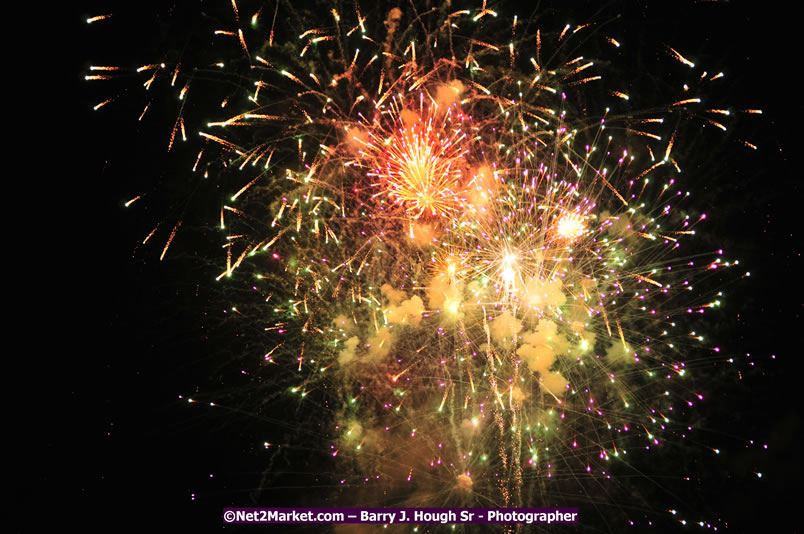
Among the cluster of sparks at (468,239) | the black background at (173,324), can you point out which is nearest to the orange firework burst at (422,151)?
the cluster of sparks at (468,239)

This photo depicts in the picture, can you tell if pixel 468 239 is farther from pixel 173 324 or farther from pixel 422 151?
pixel 173 324


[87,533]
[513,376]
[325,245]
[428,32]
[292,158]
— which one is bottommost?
[87,533]

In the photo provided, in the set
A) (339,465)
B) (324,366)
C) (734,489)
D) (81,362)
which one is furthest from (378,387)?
(734,489)

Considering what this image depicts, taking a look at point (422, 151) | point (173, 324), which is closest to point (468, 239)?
point (422, 151)

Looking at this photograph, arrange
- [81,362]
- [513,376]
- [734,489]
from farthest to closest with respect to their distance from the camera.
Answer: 1. [81,362]
2. [513,376]
3. [734,489]

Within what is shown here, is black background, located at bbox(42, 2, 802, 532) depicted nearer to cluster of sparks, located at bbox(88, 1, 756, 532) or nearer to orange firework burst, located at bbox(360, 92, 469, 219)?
cluster of sparks, located at bbox(88, 1, 756, 532)

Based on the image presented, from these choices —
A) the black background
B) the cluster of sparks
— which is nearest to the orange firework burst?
A: the cluster of sparks

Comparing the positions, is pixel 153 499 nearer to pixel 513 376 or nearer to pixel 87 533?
pixel 87 533

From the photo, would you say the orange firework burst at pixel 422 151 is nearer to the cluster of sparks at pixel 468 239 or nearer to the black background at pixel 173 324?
the cluster of sparks at pixel 468 239
